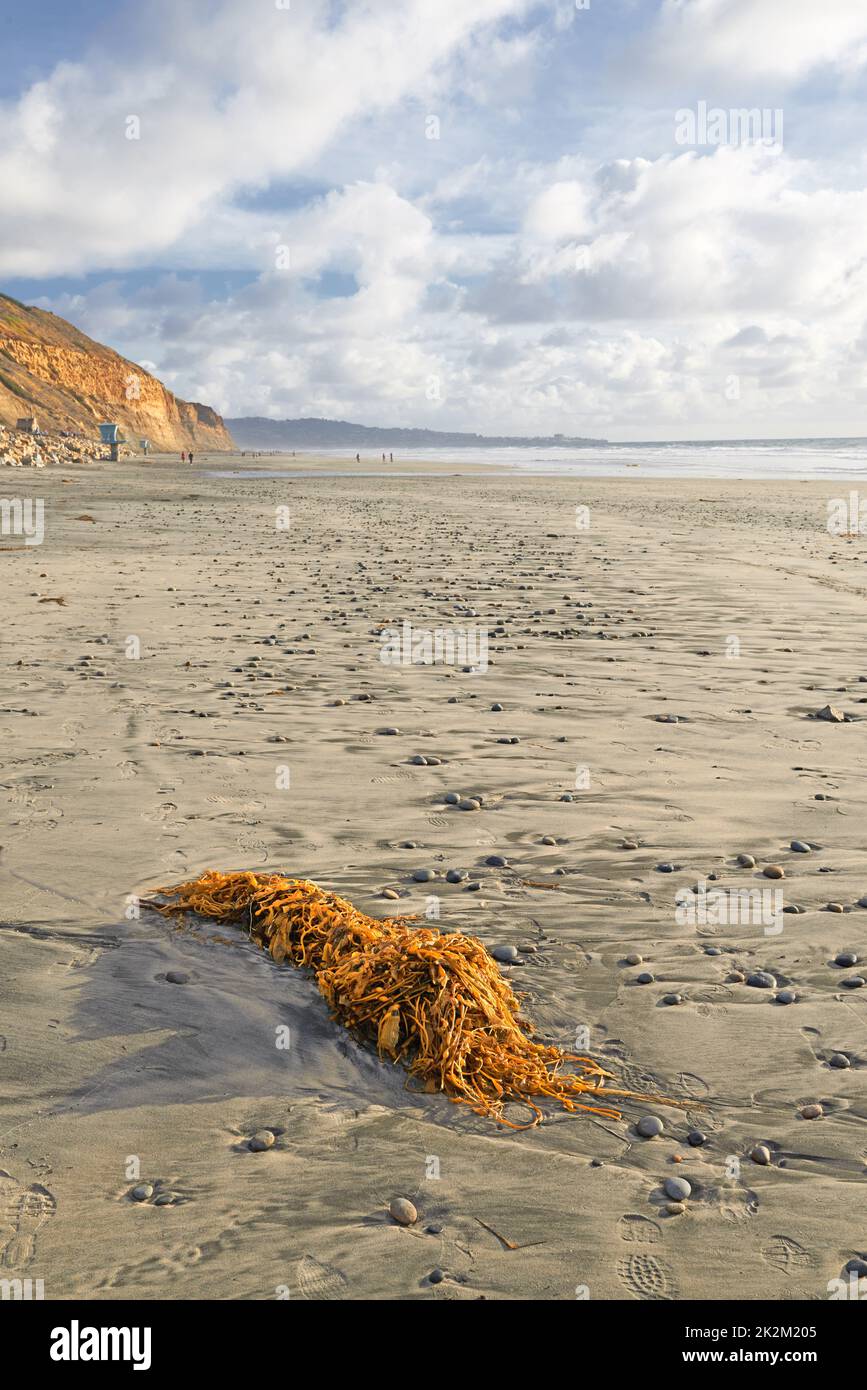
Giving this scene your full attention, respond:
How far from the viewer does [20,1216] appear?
337cm

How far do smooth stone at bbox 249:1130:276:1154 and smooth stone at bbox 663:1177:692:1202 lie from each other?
1.48 m

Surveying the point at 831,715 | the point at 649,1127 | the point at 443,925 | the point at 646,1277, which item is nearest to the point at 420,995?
the point at 443,925

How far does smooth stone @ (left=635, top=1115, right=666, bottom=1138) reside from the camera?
12.5 ft

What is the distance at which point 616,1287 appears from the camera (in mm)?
3117

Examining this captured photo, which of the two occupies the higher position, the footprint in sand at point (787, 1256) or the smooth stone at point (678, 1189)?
the smooth stone at point (678, 1189)

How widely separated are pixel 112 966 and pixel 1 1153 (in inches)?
53.5

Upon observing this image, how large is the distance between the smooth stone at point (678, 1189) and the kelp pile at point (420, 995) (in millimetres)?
433

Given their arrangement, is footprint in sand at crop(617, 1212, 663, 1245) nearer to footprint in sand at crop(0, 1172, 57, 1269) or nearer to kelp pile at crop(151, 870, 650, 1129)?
kelp pile at crop(151, 870, 650, 1129)

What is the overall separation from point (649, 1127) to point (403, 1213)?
41.6 inches

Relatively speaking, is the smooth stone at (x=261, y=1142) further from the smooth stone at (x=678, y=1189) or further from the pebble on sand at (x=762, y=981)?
the pebble on sand at (x=762, y=981)

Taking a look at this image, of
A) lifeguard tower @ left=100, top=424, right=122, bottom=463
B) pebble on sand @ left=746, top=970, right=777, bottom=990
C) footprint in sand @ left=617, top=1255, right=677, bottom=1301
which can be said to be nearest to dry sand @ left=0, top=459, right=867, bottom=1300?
footprint in sand @ left=617, top=1255, right=677, bottom=1301

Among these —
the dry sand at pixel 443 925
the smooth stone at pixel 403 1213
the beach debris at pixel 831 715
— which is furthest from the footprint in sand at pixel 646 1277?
the beach debris at pixel 831 715

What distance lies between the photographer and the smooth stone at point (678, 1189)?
3469 millimetres
